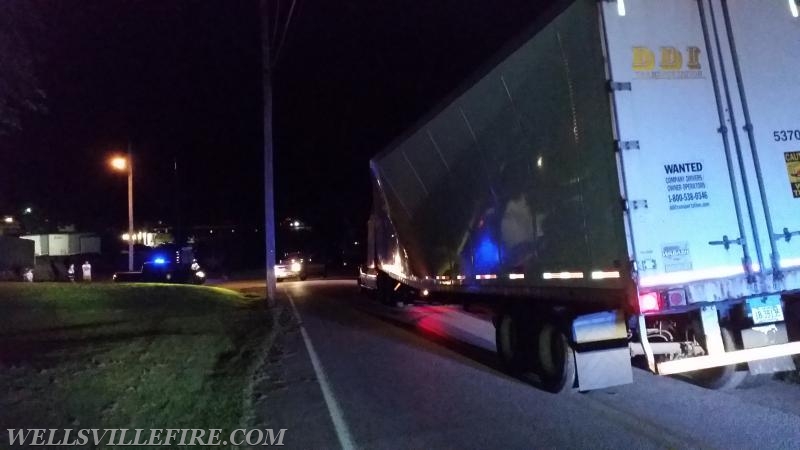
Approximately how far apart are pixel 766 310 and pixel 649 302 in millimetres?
1387

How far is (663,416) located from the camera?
691 cm

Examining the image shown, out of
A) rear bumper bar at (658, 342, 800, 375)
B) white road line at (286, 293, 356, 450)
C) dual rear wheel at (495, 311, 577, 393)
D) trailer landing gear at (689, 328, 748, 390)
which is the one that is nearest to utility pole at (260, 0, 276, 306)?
white road line at (286, 293, 356, 450)

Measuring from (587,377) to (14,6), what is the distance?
8.96 meters

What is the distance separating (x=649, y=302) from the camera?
21.4 ft

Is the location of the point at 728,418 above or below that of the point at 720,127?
below

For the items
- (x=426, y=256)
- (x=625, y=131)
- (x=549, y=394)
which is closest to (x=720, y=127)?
(x=625, y=131)

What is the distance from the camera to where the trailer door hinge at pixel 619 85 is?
22.3 feet

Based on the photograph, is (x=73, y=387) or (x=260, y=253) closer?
(x=73, y=387)

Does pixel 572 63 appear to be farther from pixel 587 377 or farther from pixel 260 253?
pixel 260 253

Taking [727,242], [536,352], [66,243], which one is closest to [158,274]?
[536,352]

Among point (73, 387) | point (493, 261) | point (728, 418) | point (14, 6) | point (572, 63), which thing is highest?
point (14, 6)

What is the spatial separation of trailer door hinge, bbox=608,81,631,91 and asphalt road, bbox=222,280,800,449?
3.27 meters

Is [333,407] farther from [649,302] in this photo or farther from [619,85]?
[619,85]

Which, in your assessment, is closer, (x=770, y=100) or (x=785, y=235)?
(x=785, y=235)
